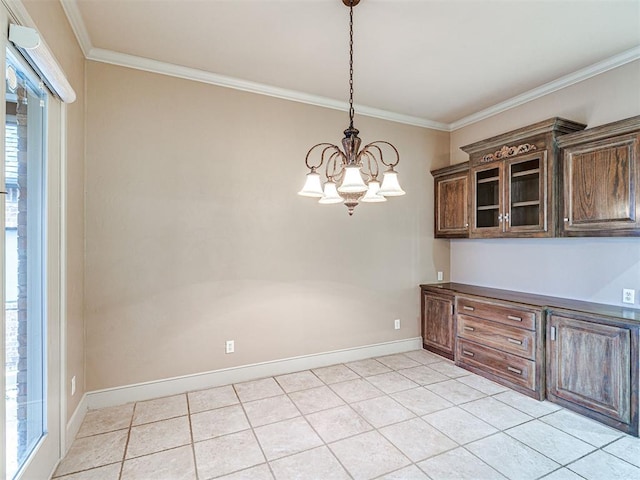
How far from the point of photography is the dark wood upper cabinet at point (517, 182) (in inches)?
115

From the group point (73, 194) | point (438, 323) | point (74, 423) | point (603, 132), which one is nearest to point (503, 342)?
point (438, 323)

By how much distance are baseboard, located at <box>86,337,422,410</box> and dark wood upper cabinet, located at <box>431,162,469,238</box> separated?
146 centimetres

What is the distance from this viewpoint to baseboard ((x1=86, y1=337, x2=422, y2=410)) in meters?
2.74

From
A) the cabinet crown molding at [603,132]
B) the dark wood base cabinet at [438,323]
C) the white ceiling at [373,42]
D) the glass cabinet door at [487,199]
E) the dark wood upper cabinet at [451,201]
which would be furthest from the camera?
the dark wood upper cabinet at [451,201]

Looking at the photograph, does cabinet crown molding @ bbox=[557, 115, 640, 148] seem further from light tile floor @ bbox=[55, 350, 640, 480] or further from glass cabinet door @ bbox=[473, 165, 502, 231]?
light tile floor @ bbox=[55, 350, 640, 480]

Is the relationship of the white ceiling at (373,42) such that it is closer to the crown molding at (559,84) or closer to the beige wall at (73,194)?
the crown molding at (559,84)

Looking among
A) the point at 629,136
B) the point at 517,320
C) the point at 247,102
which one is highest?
the point at 247,102

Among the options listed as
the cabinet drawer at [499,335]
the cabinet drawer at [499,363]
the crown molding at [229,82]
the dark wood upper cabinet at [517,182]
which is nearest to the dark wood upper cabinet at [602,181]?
the dark wood upper cabinet at [517,182]

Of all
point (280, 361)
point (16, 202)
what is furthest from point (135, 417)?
point (16, 202)

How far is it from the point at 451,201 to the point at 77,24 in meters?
3.89

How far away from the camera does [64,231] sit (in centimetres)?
215

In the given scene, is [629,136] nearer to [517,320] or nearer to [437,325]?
[517,320]

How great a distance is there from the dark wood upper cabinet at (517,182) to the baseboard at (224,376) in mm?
1767

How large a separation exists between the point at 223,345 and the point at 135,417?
0.86 m
